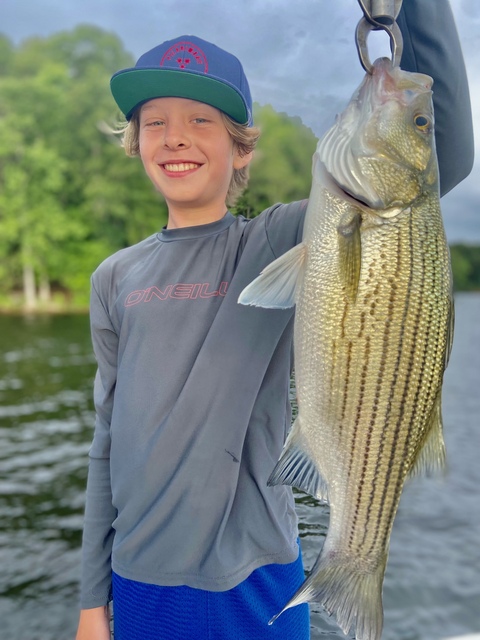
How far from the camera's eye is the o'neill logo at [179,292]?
1911 millimetres

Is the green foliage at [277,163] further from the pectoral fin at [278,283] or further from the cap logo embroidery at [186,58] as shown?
the pectoral fin at [278,283]

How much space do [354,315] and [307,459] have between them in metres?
0.37

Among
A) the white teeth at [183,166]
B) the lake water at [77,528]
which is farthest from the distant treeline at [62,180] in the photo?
the white teeth at [183,166]

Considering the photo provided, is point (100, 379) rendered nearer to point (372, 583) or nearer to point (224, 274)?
point (224, 274)

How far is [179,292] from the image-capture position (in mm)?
1935

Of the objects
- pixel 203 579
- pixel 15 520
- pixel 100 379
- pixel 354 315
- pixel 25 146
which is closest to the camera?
pixel 354 315

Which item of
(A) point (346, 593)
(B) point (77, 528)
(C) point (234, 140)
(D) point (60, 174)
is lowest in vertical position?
(B) point (77, 528)

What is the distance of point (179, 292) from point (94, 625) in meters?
1.15

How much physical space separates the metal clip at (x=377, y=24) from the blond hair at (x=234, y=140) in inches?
24.9

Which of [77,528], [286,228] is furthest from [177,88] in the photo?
[77,528]

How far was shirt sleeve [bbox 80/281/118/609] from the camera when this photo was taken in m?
2.06

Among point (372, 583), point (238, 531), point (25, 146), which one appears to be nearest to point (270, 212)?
point (238, 531)

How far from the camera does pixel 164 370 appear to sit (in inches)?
74.0

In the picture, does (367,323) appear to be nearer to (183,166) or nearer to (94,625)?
(183,166)
